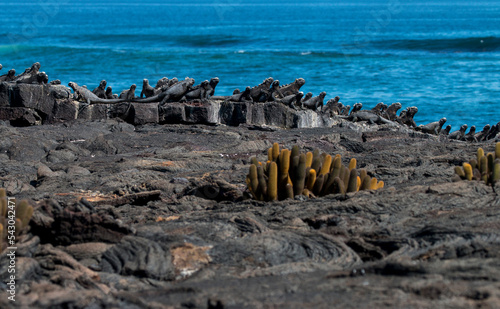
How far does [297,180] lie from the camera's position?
846cm

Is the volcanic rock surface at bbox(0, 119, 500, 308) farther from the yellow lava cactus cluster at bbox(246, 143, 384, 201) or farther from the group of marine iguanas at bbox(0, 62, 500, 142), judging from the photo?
the group of marine iguanas at bbox(0, 62, 500, 142)

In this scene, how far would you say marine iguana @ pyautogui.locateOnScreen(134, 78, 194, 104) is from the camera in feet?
60.2

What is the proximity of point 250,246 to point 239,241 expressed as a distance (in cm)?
16

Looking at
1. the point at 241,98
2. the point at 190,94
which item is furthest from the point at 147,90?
the point at 241,98

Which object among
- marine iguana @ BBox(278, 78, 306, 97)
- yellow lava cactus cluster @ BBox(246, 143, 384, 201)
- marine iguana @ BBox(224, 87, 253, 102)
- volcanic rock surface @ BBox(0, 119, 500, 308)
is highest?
marine iguana @ BBox(278, 78, 306, 97)

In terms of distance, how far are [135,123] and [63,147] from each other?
395cm

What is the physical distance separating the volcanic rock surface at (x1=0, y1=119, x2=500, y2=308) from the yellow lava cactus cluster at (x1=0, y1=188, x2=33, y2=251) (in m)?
0.14

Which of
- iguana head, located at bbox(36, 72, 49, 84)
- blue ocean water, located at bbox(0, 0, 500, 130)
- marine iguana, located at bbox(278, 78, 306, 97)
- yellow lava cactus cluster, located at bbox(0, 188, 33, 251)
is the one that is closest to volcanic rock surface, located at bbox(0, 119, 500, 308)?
yellow lava cactus cluster, located at bbox(0, 188, 33, 251)

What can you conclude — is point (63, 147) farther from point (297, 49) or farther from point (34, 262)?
point (297, 49)

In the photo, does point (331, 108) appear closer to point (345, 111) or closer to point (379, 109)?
point (345, 111)

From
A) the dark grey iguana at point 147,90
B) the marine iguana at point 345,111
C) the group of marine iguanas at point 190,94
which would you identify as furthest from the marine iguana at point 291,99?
the marine iguana at point 345,111

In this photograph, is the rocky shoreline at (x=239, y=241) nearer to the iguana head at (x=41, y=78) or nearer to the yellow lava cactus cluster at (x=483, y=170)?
the yellow lava cactus cluster at (x=483, y=170)

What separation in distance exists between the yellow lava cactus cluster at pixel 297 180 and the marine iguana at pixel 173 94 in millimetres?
10069

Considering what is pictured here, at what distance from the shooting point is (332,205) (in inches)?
299
